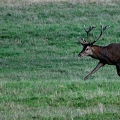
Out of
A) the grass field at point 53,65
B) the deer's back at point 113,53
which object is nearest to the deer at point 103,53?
the deer's back at point 113,53

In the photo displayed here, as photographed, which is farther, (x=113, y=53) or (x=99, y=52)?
(x=99, y=52)

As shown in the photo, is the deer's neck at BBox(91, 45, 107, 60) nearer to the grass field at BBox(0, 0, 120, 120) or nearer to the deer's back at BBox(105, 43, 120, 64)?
the deer's back at BBox(105, 43, 120, 64)

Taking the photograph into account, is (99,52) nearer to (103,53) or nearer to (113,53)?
(103,53)

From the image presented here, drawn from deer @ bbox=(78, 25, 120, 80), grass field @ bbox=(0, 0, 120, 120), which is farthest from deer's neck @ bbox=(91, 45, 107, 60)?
grass field @ bbox=(0, 0, 120, 120)

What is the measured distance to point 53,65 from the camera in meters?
20.8

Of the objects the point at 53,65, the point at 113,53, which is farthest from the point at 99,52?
the point at 53,65

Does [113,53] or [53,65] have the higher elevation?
[113,53]

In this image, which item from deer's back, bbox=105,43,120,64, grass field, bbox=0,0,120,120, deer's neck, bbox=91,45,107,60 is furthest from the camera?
deer's neck, bbox=91,45,107,60

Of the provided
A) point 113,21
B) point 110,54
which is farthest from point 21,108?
point 113,21

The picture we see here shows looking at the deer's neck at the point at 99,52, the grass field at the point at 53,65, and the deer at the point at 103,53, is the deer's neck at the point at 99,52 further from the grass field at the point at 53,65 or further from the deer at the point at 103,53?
the grass field at the point at 53,65

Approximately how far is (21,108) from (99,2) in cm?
2561

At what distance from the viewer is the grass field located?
11.3 metres

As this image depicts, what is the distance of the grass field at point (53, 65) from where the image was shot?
11.3m

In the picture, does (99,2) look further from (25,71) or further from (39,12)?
(25,71)
